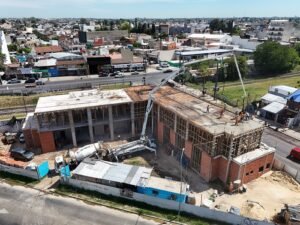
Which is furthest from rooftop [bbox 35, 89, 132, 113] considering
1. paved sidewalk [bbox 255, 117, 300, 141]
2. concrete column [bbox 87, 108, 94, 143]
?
paved sidewalk [bbox 255, 117, 300, 141]

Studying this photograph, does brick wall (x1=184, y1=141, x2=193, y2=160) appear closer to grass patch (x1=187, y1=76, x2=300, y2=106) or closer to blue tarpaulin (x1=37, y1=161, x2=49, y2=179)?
blue tarpaulin (x1=37, y1=161, x2=49, y2=179)

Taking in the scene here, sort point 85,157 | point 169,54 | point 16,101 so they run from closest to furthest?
point 85,157, point 16,101, point 169,54

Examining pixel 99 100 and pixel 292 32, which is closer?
pixel 99 100

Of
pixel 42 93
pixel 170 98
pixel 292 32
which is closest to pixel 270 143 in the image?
pixel 170 98

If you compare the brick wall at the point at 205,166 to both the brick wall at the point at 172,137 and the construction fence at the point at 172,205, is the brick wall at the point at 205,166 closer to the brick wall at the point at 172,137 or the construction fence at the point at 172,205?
the construction fence at the point at 172,205

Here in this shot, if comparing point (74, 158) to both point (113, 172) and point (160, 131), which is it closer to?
point (113, 172)

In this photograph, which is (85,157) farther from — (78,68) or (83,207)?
(78,68)
